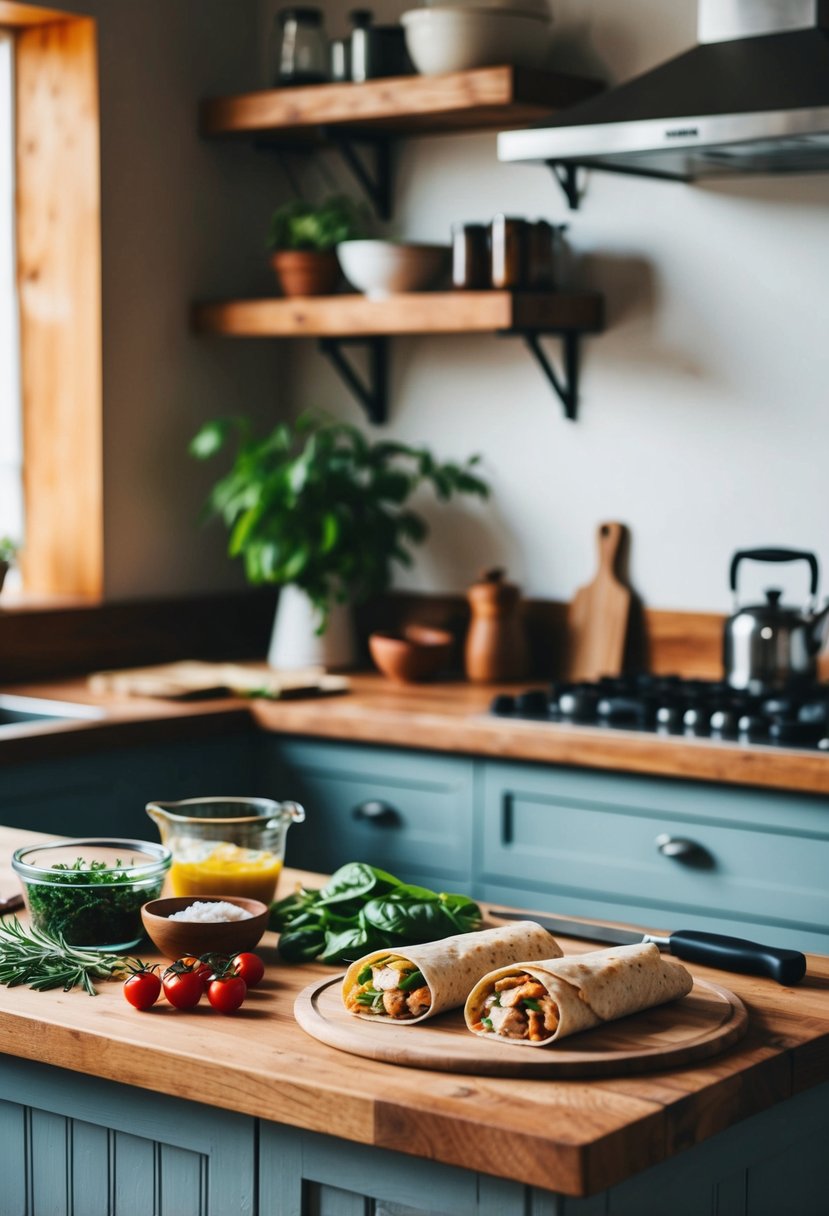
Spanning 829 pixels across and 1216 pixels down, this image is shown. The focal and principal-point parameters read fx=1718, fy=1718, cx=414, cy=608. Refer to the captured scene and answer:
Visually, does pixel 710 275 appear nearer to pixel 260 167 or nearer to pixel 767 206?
pixel 767 206

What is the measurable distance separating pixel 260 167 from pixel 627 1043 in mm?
3347

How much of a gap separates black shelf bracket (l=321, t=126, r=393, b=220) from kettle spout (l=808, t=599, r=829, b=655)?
1553 millimetres

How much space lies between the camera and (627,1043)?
4.78 feet

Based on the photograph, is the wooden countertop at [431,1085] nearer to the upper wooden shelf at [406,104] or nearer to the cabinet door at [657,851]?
the cabinet door at [657,851]

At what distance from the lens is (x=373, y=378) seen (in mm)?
4289

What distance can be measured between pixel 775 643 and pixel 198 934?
1897mm

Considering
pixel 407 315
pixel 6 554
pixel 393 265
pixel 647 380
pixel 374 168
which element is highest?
pixel 374 168

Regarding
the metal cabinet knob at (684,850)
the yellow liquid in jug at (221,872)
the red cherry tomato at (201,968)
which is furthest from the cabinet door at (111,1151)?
the metal cabinet knob at (684,850)

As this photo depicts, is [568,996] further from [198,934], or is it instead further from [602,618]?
[602,618]

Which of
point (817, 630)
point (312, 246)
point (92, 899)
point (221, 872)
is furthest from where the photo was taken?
point (312, 246)

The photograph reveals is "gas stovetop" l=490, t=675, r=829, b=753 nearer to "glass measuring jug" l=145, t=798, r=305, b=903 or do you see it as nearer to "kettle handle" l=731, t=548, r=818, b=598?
"kettle handle" l=731, t=548, r=818, b=598

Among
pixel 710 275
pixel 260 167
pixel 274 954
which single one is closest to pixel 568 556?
pixel 710 275

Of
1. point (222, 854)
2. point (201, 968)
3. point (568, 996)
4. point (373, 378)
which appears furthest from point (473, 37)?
point (568, 996)

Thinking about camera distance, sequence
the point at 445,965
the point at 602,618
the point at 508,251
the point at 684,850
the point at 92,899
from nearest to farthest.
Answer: the point at 445,965 < the point at 92,899 < the point at 684,850 < the point at 508,251 < the point at 602,618
